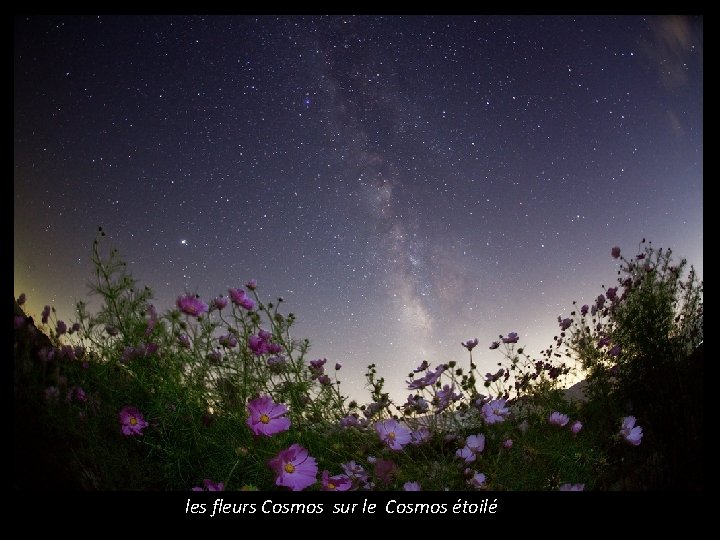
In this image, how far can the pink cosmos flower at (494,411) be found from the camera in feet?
7.08

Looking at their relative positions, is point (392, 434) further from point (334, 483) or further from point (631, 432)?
point (631, 432)

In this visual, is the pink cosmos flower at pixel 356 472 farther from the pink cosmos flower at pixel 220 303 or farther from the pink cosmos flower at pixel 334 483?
the pink cosmos flower at pixel 220 303

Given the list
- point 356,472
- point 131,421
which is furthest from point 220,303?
point 356,472

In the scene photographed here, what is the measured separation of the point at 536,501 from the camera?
1.05m

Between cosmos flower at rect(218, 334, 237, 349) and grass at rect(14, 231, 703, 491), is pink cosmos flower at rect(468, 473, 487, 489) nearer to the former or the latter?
grass at rect(14, 231, 703, 491)

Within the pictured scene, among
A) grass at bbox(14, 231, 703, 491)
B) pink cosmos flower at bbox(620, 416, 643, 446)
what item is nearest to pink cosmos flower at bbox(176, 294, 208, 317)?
grass at bbox(14, 231, 703, 491)

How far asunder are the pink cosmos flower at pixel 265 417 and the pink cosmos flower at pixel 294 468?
0.17m

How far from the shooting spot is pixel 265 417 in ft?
4.65

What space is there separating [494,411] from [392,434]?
0.74 meters

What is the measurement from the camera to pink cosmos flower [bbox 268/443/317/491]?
1.12 metres

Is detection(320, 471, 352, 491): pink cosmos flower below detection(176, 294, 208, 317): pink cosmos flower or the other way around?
below

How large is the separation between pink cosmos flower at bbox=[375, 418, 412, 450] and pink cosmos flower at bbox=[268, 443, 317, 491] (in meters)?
0.58

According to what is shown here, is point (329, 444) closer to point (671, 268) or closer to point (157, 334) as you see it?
point (157, 334)

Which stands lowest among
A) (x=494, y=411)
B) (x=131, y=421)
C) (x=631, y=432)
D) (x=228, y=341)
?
(x=131, y=421)
